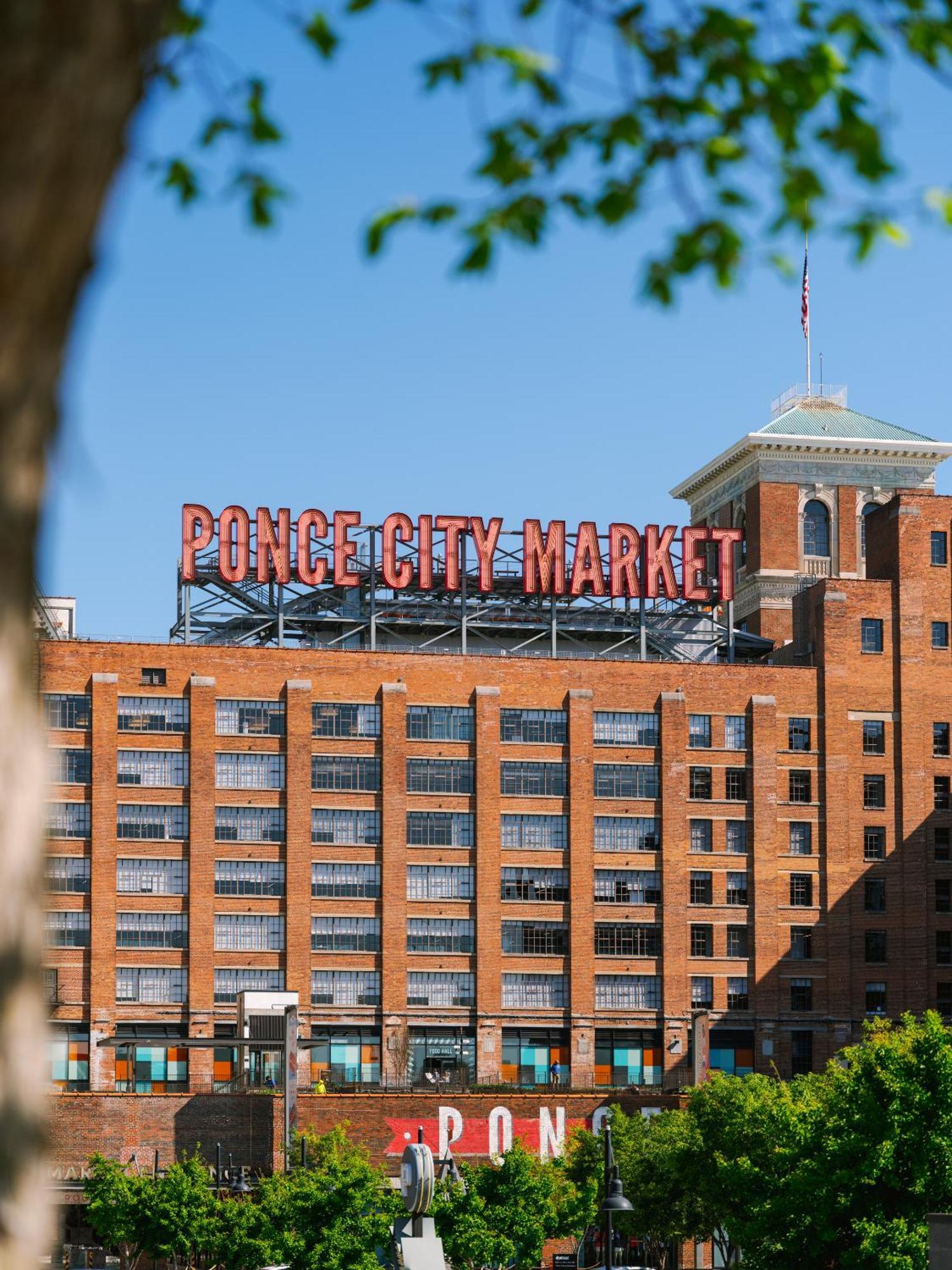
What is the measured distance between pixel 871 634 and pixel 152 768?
4611cm

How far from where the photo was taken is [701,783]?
416 ft

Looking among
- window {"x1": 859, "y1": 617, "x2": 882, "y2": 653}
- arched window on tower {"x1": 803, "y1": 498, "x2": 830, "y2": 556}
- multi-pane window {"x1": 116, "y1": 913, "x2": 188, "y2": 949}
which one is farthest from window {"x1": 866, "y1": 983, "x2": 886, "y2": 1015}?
multi-pane window {"x1": 116, "y1": 913, "x2": 188, "y2": 949}

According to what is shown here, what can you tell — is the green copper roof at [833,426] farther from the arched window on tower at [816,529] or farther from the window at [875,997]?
the window at [875,997]

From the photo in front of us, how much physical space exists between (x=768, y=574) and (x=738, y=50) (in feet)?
447

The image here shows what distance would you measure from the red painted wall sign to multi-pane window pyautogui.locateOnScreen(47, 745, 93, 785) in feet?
40.3

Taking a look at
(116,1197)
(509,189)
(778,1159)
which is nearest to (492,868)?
(116,1197)

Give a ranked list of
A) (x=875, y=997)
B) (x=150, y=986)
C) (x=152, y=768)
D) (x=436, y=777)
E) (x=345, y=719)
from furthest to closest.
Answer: (x=875, y=997)
(x=436, y=777)
(x=345, y=719)
(x=152, y=768)
(x=150, y=986)

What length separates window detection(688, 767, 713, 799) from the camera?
4983 inches

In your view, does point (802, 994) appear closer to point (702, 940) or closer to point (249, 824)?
point (702, 940)

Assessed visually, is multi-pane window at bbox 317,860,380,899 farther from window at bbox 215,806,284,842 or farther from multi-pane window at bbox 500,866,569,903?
multi-pane window at bbox 500,866,569,903

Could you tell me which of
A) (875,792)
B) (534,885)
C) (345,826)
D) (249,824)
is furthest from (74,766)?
(875,792)

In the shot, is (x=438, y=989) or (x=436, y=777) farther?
(x=436, y=777)

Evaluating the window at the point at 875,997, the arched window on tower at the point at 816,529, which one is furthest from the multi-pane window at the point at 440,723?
the arched window on tower at the point at 816,529

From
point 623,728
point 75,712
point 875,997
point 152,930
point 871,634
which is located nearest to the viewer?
point 152,930
